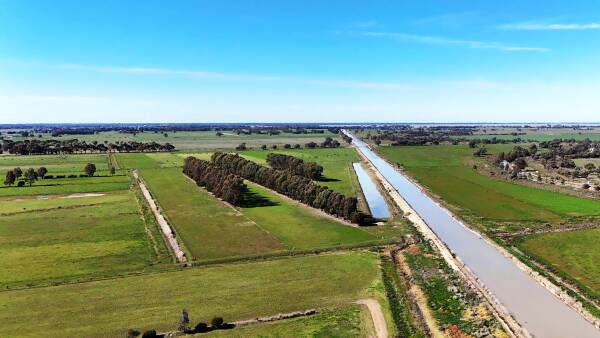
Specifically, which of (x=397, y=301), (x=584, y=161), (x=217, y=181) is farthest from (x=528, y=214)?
(x=584, y=161)

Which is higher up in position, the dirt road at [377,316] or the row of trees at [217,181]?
the row of trees at [217,181]

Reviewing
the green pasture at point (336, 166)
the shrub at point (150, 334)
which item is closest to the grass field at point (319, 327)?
the shrub at point (150, 334)

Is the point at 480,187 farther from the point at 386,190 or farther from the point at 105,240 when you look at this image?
the point at 105,240

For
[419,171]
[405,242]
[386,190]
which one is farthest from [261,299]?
[419,171]

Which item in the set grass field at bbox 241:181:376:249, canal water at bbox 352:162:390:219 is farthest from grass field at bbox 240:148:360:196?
grass field at bbox 241:181:376:249

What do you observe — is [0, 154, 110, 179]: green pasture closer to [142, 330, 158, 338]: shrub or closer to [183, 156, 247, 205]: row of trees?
[183, 156, 247, 205]: row of trees

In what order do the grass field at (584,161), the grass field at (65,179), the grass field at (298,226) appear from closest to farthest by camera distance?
the grass field at (298,226) → the grass field at (65,179) → the grass field at (584,161)

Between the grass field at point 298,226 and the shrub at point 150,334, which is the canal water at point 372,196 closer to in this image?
the grass field at point 298,226
